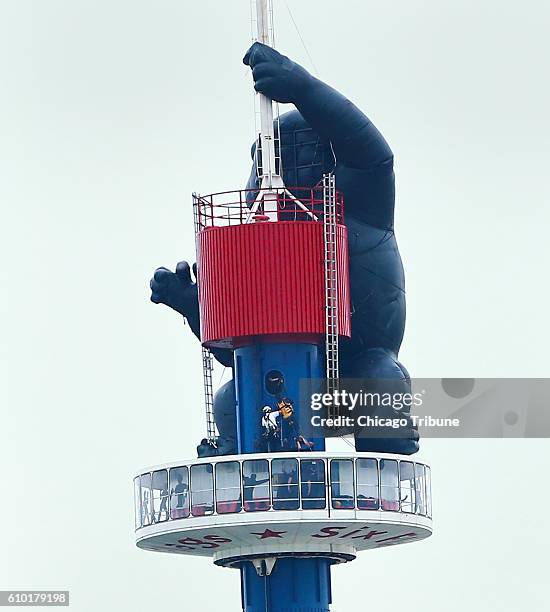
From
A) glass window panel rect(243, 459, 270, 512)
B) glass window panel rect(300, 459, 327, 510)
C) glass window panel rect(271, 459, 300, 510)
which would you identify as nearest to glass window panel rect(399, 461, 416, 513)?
glass window panel rect(300, 459, 327, 510)

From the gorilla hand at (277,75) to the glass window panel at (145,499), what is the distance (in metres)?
16.4

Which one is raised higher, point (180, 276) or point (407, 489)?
point (180, 276)

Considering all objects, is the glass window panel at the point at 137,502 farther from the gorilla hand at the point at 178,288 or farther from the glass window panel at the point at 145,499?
the gorilla hand at the point at 178,288

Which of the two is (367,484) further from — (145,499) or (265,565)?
(145,499)

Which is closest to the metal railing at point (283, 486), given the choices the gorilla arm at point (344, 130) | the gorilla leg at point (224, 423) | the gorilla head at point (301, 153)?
the gorilla leg at point (224, 423)

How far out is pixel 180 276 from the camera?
12638cm

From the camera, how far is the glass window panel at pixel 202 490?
386 feet

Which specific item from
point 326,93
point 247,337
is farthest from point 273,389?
point 326,93

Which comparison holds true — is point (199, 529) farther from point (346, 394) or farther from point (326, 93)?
point (326, 93)

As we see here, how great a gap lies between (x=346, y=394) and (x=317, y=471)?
5.90m

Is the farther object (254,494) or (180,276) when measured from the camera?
(180,276)

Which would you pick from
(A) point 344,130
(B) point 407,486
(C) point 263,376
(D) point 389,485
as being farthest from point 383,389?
(A) point 344,130

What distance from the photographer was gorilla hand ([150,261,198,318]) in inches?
4973

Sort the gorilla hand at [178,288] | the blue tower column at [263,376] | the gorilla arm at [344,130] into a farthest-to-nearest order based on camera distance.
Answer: the gorilla hand at [178,288] < the gorilla arm at [344,130] < the blue tower column at [263,376]
